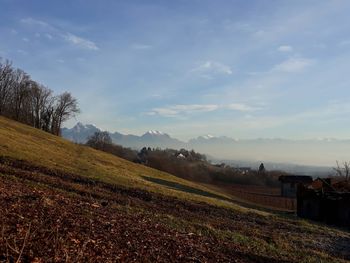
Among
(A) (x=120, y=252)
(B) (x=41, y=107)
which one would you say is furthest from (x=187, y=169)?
(A) (x=120, y=252)

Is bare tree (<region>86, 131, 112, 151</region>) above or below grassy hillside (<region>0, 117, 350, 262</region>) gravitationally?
above

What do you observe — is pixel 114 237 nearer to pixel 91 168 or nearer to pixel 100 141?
pixel 91 168

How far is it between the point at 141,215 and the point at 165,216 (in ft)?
4.81

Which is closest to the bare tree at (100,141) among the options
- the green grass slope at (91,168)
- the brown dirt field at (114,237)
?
the green grass slope at (91,168)

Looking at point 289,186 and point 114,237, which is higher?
point 289,186

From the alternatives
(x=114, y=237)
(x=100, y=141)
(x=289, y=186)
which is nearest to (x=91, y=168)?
(x=114, y=237)

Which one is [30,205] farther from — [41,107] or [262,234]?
[41,107]

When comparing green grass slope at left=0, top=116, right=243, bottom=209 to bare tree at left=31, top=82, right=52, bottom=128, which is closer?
green grass slope at left=0, top=116, right=243, bottom=209

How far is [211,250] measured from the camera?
12656mm

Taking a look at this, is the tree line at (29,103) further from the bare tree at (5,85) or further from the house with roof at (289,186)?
the house with roof at (289,186)

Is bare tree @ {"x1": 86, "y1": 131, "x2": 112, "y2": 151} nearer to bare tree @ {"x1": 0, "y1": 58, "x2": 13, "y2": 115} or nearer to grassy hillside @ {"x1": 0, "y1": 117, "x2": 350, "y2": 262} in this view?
bare tree @ {"x1": 0, "y1": 58, "x2": 13, "y2": 115}

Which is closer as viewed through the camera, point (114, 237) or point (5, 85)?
point (114, 237)

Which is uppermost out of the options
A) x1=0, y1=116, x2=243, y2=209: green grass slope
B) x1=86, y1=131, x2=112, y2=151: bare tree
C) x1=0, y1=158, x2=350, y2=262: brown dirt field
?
x1=86, y1=131, x2=112, y2=151: bare tree

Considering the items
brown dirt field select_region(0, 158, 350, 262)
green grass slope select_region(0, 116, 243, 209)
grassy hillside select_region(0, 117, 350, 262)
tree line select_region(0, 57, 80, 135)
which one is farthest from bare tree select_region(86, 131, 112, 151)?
brown dirt field select_region(0, 158, 350, 262)
